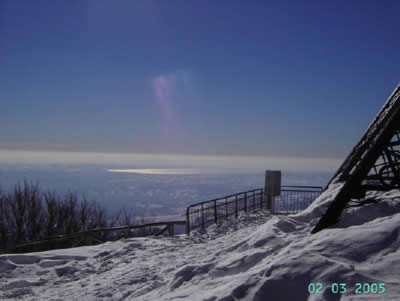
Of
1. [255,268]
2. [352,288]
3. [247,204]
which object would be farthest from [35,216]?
[352,288]

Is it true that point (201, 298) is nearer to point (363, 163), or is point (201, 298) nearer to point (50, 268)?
point (363, 163)

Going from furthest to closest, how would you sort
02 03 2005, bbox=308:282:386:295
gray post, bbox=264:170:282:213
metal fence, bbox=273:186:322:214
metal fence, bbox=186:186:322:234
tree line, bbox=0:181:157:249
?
tree line, bbox=0:181:157:249
metal fence, bbox=273:186:322:214
gray post, bbox=264:170:282:213
metal fence, bbox=186:186:322:234
02 03 2005, bbox=308:282:386:295

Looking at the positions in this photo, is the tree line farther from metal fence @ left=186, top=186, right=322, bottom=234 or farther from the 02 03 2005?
the 02 03 2005

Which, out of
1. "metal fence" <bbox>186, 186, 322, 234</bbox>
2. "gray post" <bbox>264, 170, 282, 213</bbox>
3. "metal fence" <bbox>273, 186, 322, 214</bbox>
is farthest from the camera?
"metal fence" <bbox>273, 186, 322, 214</bbox>

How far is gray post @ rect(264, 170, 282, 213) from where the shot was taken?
1792cm

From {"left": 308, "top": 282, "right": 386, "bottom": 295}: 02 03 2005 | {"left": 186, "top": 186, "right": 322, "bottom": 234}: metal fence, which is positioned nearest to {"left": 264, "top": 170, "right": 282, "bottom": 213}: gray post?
{"left": 186, "top": 186, "right": 322, "bottom": 234}: metal fence

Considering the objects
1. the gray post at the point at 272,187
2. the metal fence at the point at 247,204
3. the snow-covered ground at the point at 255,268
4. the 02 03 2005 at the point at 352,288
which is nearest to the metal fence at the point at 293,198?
the metal fence at the point at 247,204

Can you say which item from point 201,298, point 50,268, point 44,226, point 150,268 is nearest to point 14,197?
point 44,226

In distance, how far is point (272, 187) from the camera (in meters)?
17.9

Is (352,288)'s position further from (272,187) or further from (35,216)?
(35,216)

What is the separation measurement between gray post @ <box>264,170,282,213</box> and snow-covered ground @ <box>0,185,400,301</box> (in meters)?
11.6

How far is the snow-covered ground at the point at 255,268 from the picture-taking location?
2742mm

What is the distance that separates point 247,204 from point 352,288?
48.7 ft

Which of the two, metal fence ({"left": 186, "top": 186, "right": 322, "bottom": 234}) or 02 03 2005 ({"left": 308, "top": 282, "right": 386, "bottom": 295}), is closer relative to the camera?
02 03 2005 ({"left": 308, "top": 282, "right": 386, "bottom": 295})
